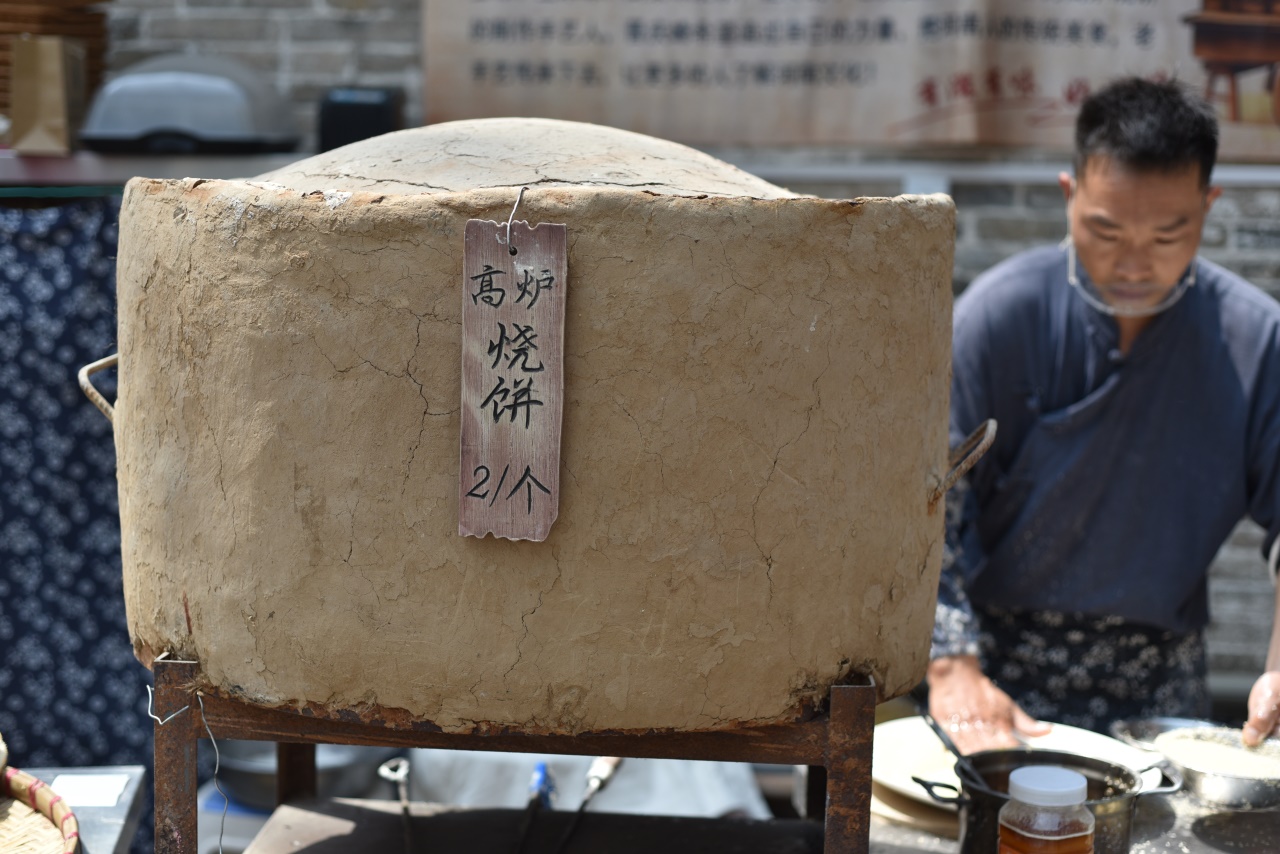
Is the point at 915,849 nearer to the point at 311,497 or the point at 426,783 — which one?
the point at 311,497

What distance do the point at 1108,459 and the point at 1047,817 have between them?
3.87 ft

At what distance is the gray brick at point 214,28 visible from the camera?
3.94m

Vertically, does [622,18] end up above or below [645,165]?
above

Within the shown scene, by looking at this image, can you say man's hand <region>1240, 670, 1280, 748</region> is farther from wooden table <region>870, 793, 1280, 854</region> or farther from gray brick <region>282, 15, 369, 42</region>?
gray brick <region>282, 15, 369, 42</region>

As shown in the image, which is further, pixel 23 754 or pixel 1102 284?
pixel 23 754

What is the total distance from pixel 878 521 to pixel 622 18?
254cm

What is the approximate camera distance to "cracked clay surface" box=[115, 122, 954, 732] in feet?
4.73

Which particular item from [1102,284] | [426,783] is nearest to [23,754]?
[426,783]

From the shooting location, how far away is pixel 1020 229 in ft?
12.7

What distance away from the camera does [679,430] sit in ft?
4.76

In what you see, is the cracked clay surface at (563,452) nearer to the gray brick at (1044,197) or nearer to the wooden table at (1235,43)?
the gray brick at (1044,197)

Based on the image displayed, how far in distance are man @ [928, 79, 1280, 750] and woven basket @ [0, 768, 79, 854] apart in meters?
1.65

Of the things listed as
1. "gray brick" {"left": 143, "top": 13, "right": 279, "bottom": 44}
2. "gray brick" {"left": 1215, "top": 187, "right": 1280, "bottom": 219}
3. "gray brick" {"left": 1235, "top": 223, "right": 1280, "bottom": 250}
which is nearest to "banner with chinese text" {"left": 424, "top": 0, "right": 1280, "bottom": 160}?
"gray brick" {"left": 1215, "top": 187, "right": 1280, "bottom": 219}

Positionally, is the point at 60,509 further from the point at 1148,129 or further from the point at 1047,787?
the point at 1148,129
